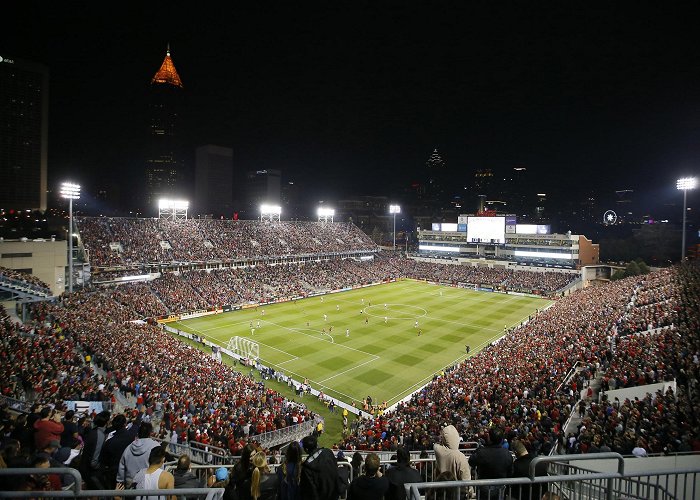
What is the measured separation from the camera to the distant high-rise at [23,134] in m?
96.7

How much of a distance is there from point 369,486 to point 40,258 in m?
48.2

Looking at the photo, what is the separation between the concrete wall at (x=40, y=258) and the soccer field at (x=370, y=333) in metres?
14.0

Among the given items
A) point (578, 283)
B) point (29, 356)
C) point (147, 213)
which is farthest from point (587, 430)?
point (147, 213)

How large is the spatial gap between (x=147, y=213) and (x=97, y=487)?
128622 mm

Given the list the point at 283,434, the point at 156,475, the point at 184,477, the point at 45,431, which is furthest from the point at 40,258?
the point at 156,475

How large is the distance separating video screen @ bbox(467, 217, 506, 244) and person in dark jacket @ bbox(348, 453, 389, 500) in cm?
7670

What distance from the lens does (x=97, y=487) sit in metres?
6.06

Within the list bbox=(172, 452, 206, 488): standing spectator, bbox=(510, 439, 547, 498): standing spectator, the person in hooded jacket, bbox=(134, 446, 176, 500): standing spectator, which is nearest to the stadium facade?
bbox=(510, 439, 547, 498): standing spectator

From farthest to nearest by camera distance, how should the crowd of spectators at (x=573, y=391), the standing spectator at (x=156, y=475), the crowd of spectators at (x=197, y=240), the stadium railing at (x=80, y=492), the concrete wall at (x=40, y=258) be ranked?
the crowd of spectators at (x=197, y=240)
the concrete wall at (x=40, y=258)
the crowd of spectators at (x=573, y=391)
the standing spectator at (x=156, y=475)
the stadium railing at (x=80, y=492)

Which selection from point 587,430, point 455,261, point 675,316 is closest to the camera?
point 587,430

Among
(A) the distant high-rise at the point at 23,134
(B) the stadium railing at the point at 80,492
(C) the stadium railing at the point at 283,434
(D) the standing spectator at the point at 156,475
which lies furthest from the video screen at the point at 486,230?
(A) the distant high-rise at the point at 23,134

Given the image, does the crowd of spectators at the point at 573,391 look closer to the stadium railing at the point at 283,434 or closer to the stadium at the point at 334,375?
the stadium at the point at 334,375

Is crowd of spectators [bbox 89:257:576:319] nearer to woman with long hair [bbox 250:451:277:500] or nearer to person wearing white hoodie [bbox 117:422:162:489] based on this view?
person wearing white hoodie [bbox 117:422:162:489]

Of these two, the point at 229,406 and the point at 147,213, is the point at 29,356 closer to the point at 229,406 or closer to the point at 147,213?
the point at 229,406
